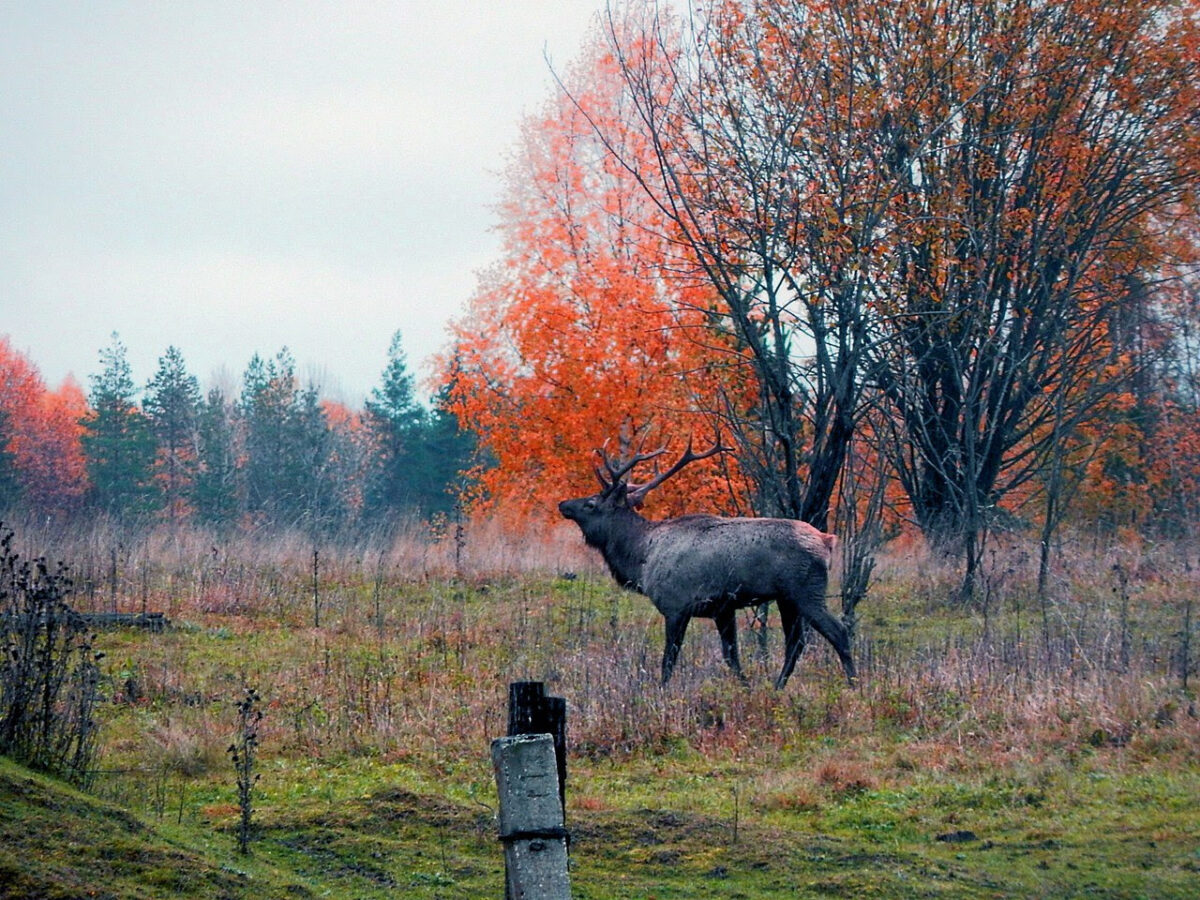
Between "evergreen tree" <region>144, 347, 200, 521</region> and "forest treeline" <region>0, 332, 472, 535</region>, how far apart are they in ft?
0.17

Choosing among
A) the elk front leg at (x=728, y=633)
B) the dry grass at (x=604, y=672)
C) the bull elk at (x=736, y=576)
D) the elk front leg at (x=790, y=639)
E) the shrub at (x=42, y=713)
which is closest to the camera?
the shrub at (x=42, y=713)

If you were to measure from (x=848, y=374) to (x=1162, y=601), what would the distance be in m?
6.05

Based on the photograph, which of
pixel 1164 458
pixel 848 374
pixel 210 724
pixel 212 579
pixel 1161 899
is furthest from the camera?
pixel 1164 458

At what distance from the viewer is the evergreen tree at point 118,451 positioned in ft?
135

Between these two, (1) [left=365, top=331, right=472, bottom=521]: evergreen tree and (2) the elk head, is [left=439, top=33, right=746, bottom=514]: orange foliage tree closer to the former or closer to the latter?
(2) the elk head

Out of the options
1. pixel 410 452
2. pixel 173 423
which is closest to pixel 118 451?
pixel 173 423

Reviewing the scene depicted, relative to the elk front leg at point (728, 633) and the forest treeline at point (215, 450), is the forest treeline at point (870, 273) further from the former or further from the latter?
the forest treeline at point (215, 450)

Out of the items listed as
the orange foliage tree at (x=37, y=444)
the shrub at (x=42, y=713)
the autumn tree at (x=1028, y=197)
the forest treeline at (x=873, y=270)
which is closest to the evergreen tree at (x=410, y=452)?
the orange foliage tree at (x=37, y=444)

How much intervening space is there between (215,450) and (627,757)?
130ft

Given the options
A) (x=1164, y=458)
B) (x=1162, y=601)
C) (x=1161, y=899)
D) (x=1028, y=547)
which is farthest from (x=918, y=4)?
(x=1164, y=458)

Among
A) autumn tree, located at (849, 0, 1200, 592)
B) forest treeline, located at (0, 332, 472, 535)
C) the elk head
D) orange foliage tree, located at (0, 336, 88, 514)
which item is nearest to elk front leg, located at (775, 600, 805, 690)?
the elk head

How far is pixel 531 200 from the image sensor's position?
31.7 m

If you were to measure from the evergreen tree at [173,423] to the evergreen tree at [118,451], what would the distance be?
910 millimetres

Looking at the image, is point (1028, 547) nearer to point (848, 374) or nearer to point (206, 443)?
point (848, 374)
